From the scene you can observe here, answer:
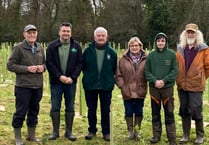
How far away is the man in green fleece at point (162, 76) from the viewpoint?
16.4 feet

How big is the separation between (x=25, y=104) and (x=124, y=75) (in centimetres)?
137

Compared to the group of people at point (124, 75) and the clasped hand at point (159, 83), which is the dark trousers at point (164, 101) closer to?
the group of people at point (124, 75)

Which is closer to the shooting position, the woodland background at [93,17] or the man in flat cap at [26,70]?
the man in flat cap at [26,70]

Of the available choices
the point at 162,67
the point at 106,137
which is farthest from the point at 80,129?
the point at 162,67

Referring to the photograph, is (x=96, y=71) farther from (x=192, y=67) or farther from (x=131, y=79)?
(x=192, y=67)

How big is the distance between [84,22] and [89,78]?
22.6 meters

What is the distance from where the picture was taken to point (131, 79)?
17.0ft

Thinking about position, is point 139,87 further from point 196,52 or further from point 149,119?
point 149,119

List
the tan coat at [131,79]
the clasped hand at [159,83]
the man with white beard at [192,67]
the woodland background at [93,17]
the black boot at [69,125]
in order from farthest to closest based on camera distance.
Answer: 1. the woodland background at [93,17]
2. the black boot at [69,125]
3. the tan coat at [131,79]
4. the man with white beard at [192,67]
5. the clasped hand at [159,83]

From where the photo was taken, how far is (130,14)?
96.2 ft

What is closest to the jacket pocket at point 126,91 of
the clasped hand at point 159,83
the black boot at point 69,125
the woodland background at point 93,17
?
the clasped hand at point 159,83

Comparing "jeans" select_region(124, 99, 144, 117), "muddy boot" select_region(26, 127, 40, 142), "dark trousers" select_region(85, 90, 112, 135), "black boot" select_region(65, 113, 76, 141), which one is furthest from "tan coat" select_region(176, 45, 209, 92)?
"muddy boot" select_region(26, 127, 40, 142)

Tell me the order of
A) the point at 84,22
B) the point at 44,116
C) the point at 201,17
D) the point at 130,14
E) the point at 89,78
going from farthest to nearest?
the point at 130,14 < the point at 84,22 < the point at 201,17 < the point at 44,116 < the point at 89,78

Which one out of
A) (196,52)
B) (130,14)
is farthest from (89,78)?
(130,14)
